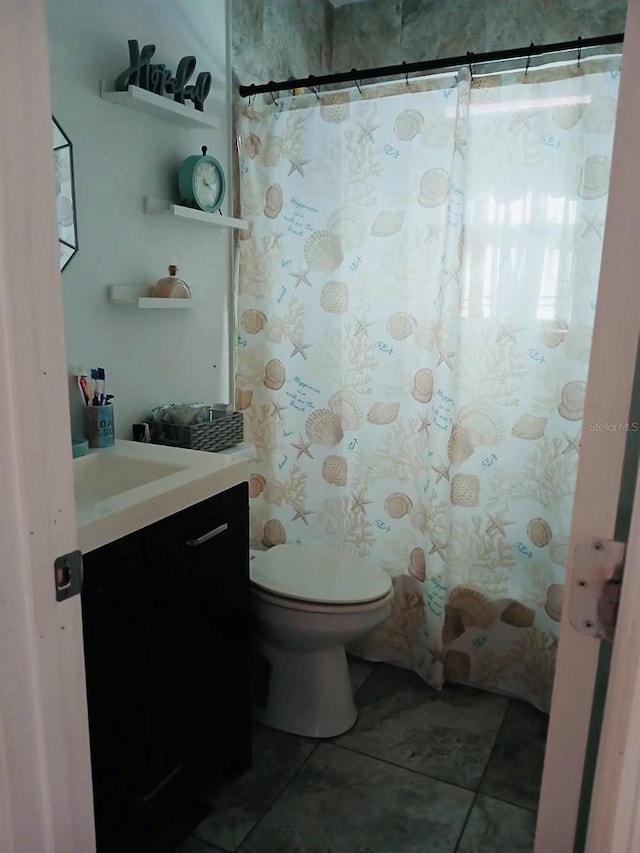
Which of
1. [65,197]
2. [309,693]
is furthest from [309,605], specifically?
[65,197]

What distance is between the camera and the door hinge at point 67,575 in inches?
31.4

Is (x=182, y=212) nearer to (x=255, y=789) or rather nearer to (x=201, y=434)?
(x=201, y=434)

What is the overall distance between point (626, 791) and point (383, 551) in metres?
1.77

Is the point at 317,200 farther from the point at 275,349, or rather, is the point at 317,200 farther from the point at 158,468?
the point at 158,468

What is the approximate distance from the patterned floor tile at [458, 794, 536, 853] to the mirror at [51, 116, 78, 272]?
5.85 ft

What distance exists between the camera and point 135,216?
6.41 ft

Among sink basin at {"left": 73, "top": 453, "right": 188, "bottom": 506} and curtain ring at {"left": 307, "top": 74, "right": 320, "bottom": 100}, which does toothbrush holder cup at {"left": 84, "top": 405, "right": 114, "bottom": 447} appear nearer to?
sink basin at {"left": 73, "top": 453, "right": 188, "bottom": 506}

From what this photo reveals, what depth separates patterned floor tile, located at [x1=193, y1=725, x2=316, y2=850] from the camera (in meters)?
1.67

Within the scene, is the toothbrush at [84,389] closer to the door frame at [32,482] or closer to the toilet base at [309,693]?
the toilet base at [309,693]

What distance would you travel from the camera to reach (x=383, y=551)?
2369mm

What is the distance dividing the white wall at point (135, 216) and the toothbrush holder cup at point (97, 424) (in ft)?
0.15

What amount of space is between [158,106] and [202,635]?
56.8 inches


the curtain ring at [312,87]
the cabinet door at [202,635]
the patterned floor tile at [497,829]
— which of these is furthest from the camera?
the curtain ring at [312,87]

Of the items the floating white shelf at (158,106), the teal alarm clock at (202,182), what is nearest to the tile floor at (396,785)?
the teal alarm clock at (202,182)
